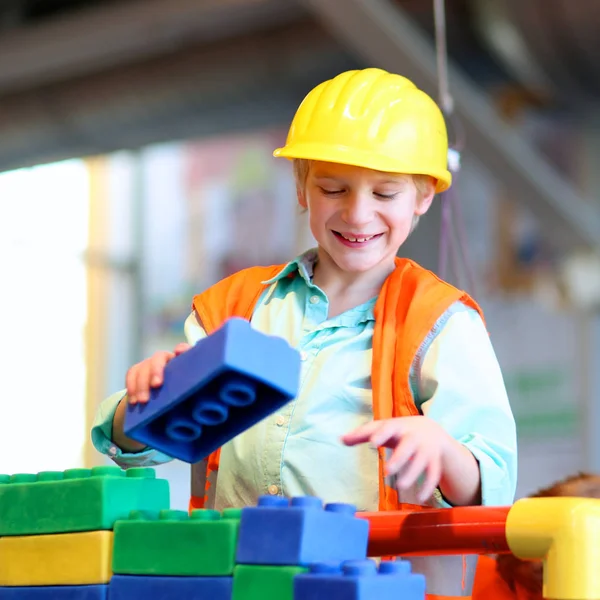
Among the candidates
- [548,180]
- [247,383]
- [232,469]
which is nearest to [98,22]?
[548,180]

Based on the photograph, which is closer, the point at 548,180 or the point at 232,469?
the point at 232,469

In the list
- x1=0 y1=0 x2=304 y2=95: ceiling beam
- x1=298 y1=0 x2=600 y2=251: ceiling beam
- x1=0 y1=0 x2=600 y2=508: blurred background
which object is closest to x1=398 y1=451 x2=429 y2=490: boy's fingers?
x1=0 y1=0 x2=600 y2=508: blurred background

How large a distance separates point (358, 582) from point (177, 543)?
6.6 inches

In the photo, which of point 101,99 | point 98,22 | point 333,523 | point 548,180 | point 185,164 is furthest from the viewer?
point 185,164

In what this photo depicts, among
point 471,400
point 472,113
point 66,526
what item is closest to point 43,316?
point 472,113

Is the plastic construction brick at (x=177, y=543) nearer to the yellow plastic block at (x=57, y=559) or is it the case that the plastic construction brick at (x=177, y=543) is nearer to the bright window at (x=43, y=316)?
the yellow plastic block at (x=57, y=559)

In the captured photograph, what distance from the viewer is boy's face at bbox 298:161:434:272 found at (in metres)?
1.12

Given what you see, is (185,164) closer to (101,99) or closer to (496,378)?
(101,99)

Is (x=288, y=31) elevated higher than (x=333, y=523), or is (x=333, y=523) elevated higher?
(x=288, y=31)

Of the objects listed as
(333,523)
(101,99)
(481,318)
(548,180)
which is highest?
(101,99)

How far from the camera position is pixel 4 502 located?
0.90 meters

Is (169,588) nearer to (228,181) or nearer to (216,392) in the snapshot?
(216,392)

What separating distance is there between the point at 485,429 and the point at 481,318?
5.7 inches

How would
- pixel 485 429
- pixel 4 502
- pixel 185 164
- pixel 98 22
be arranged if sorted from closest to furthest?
pixel 4 502 < pixel 485 429 < pixel 98 22 < pixel 185 164
